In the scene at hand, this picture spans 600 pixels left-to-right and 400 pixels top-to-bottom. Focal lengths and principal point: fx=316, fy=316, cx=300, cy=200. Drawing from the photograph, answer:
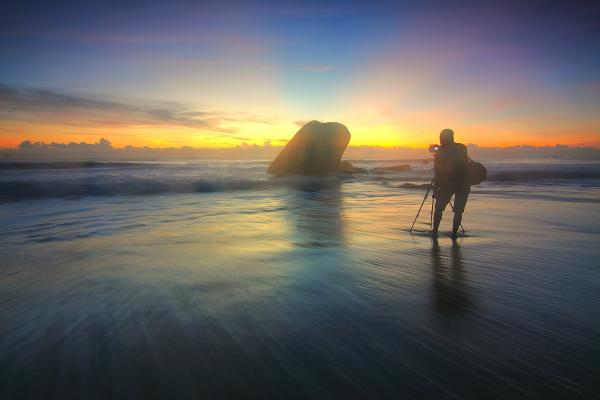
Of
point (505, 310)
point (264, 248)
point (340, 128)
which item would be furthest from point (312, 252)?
point (340, 128)

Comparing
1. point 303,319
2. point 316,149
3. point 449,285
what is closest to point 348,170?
point 316,149

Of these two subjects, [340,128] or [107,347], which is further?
[340,128]

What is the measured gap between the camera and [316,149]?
131 ft

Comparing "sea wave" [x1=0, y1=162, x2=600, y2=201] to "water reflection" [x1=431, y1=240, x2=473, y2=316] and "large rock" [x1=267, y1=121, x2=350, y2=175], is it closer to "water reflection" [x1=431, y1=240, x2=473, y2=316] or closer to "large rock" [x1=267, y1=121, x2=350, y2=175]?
"large rock" [x1=267, y1=121, x2=350, y2=175]

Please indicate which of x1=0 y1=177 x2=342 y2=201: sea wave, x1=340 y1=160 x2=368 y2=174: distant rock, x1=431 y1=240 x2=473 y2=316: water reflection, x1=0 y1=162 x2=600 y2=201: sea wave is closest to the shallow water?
x1=431 y1=240 x2=473 y2=316: water reflection

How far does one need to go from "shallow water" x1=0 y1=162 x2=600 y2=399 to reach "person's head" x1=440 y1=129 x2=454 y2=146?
7.37 ft

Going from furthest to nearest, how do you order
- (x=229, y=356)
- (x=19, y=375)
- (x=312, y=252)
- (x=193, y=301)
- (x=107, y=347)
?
(x=312, y=252) → (x=193, y=301) → (x=107, y=347) → (x=229, y=356) → (x=19, y=375)

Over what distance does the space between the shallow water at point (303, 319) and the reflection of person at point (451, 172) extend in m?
0.97

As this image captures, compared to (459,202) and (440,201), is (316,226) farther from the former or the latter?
(459,202)

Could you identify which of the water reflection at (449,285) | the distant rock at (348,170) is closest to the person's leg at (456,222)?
the water reflection at (449,285)

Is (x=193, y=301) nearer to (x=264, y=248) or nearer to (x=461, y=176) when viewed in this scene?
(x=264, y=248)

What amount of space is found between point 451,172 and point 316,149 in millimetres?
33287

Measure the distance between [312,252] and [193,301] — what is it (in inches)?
117

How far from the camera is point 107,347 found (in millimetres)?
2920
